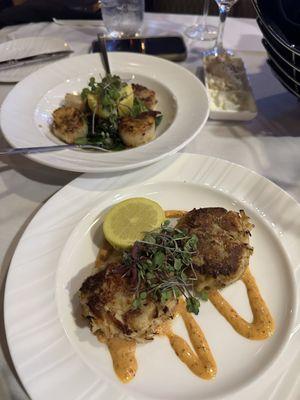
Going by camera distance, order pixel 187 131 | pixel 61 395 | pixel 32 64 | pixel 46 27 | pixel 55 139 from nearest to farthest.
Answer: pixel 61 395
pixel 187 131
pixel 55 139
pixel 32 64
pixel 46 27

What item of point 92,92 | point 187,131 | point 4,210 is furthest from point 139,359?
point 92,92

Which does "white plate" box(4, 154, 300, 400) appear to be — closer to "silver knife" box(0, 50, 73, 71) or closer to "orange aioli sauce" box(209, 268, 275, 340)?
"orange aioli sauce" box(209, 268, 275, 340)

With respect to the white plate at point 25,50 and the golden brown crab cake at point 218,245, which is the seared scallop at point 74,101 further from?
the golden brown crab cake at point 218,245

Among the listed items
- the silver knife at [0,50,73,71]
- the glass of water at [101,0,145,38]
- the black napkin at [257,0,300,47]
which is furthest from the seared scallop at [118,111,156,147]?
the glass of water at [101,0,145,38]

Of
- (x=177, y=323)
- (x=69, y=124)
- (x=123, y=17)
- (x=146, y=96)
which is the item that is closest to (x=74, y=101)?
(x=69, y=124)

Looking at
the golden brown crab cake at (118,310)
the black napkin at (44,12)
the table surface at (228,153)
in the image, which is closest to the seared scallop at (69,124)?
the table surface at (228,153)

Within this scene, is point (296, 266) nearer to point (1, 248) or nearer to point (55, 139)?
point (1, 248)
